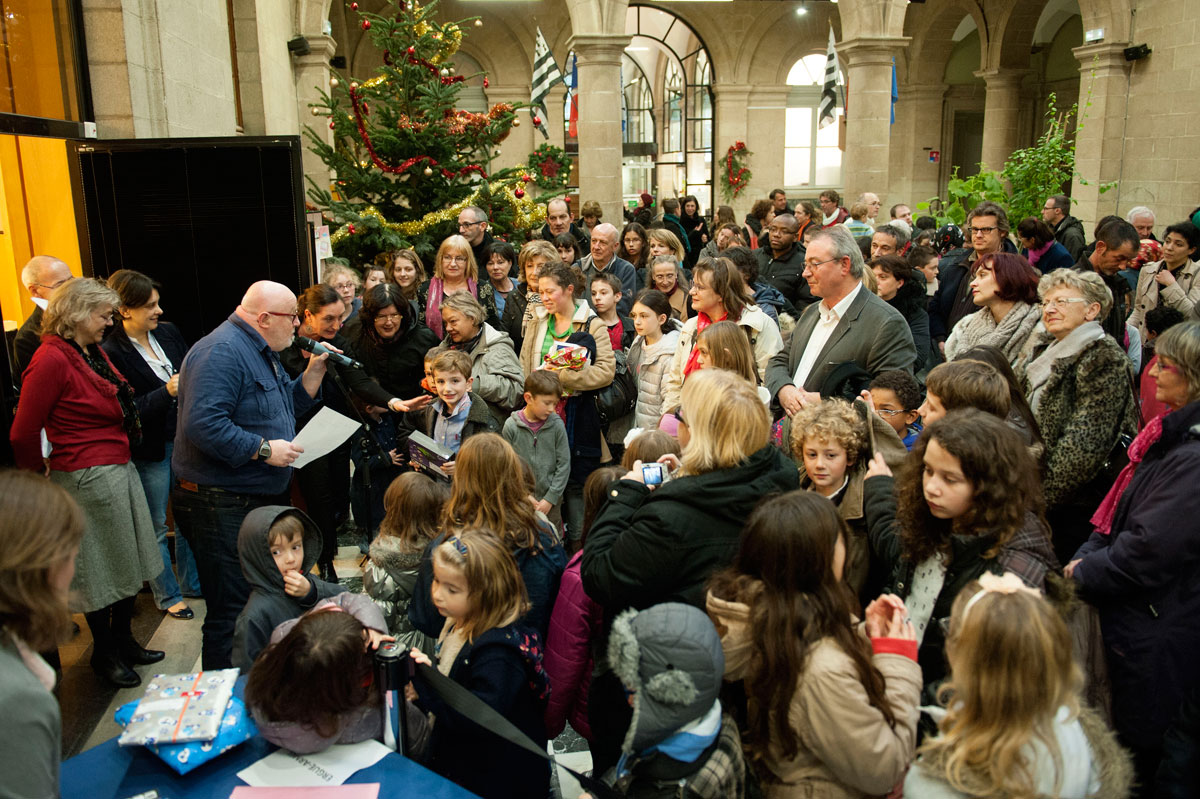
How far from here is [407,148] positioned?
308 inches

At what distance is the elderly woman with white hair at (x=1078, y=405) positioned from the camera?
3.49m

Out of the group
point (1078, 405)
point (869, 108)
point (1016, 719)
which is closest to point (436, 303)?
point (1078, 405)

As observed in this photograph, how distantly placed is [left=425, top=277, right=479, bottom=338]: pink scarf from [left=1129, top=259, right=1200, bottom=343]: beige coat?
511cm

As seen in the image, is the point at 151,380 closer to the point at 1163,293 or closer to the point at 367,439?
the point at 367,439

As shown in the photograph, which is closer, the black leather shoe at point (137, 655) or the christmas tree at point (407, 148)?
the black leather shoe at point (137, 655)

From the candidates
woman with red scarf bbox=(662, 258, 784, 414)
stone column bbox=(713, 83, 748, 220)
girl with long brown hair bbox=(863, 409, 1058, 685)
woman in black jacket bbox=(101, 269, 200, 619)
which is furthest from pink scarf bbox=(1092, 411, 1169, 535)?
stone column bbox=(713, 83, 748, 220)

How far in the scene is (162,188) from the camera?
5.64 meters

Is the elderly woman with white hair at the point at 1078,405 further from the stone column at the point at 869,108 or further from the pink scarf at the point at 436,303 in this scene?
the stone column at the point at 869,108

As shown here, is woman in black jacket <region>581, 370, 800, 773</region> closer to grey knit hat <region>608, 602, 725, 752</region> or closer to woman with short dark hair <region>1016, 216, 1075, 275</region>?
grey knit hat <region>608, 602, 725, 752</region>

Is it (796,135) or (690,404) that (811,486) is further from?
(796,135)

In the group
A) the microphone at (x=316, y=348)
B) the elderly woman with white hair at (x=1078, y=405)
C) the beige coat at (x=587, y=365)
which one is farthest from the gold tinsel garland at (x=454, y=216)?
the elderly woman with white hair at (x=1078, y=405)

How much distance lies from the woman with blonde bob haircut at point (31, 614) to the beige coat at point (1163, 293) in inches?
277

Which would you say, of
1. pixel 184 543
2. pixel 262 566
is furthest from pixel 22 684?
pixel 184 543

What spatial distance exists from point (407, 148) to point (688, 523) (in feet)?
20.4
